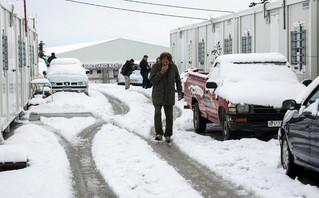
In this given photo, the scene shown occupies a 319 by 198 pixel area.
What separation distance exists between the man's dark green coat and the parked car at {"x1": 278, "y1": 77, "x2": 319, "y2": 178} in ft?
13.5

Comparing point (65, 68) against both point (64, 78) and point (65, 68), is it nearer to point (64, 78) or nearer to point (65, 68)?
point (65, 68)

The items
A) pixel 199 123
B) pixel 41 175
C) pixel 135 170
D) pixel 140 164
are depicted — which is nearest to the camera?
pixel 41 175

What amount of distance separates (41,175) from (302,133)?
145 inches

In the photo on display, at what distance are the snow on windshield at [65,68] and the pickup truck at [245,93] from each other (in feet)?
38.4

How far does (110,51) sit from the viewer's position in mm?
75938

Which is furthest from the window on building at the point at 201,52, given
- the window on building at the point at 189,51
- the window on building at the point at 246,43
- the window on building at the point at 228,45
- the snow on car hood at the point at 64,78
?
the snow on car hood at the point at 64,78

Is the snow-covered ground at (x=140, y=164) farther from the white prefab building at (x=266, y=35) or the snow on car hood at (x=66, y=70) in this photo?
the snow on car hood at (x=66, y=70)

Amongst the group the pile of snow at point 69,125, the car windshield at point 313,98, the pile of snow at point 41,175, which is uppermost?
the car windshield at point 313,98

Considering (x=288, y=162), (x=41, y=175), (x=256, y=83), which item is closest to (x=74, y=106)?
(x=256, y=83)

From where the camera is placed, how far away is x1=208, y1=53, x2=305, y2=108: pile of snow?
1128cm

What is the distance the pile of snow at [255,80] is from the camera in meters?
11.3

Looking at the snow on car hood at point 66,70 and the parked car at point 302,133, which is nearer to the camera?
the parked car at point 302,133

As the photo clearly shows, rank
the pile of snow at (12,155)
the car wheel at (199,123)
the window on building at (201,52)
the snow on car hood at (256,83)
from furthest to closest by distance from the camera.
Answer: the window on building at (201,52) → the car wheel at (199,123) → the snow on car hood at (256,83) → the pile of snow at (12,155)

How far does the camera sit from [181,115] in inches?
696
